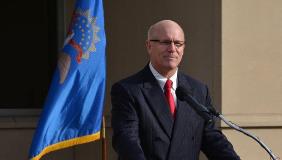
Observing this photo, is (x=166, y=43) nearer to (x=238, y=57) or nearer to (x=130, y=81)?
(x=130, y=81)

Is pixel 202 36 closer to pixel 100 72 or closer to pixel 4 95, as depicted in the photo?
pixel 100 72

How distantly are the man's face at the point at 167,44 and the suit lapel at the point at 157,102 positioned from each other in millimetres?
136

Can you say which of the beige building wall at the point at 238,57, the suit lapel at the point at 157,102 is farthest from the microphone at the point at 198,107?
the beige building wall at the point at 238,57

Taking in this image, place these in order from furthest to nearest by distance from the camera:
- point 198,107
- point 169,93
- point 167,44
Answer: point 169,93
point 167,44
point 198,107

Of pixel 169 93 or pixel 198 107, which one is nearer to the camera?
pixel 198 107

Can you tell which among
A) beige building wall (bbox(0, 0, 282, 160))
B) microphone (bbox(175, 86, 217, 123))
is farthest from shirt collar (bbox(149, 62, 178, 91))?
beige building wall (bbox(0, 0, 282, 160))

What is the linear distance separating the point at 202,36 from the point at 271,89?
2.36 ft

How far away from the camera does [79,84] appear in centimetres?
502

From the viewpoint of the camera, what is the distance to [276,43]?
5.63m

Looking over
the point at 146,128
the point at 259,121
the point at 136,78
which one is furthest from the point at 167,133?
the point at 259,121

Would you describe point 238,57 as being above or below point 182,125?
above

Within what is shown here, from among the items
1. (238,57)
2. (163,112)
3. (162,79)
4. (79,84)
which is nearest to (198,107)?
(163,112)

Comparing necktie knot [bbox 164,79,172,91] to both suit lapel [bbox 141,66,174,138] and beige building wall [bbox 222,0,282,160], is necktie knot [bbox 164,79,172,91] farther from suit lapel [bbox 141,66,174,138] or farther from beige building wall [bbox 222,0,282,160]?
beige building wall [bbox 222,0,282,160]

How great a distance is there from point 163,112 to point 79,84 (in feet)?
5.13
